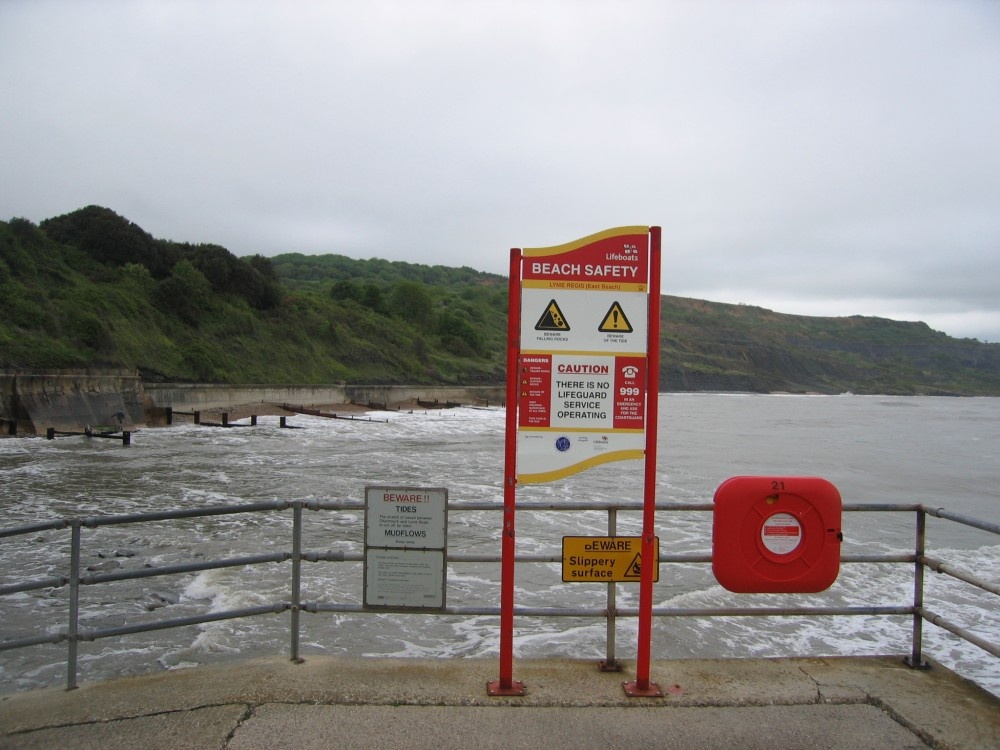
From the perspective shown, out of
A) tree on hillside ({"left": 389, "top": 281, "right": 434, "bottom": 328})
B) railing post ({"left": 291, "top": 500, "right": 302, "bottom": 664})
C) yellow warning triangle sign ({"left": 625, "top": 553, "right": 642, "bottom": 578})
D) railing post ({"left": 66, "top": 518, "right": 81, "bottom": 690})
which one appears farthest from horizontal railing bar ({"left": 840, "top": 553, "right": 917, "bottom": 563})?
tree on hillside ({"left": 389, "top": 281, "right": 434, "bottom": 328})

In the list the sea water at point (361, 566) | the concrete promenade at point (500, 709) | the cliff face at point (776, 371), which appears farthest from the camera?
the cliff face at point (776, 371)

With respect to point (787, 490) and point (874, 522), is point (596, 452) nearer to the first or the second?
point (787, 490)

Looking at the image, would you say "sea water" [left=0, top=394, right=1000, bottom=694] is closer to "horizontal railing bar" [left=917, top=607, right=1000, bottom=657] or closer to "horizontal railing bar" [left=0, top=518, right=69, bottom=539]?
"horizontal railing bar" [left=0, top=518, right=69, bottom=539]

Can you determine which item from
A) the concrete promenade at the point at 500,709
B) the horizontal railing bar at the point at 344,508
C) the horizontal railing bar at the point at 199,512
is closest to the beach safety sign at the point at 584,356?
the horizontal railing bar at the point at 344,508

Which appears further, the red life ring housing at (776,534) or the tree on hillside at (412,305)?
the tree on hillside at (412,305)

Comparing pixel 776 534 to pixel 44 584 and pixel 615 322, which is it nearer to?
pixel 615 322

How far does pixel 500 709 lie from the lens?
11.6ft

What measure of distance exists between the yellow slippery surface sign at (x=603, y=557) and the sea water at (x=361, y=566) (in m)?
0.27

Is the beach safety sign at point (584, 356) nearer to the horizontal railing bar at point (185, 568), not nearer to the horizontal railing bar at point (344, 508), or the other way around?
the horizontal railing bar at point (344, 508)

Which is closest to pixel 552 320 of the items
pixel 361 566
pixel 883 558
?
pixel 883 558

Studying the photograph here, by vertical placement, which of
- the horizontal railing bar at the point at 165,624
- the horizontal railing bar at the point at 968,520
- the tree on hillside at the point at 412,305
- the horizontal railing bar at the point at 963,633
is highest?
the tree on hillside at the point at 412,305

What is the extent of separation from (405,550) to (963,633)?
2794mm

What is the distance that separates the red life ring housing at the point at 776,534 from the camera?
386 cm

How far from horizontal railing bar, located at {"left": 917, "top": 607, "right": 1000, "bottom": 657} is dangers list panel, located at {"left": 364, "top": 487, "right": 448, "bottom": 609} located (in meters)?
2.50
